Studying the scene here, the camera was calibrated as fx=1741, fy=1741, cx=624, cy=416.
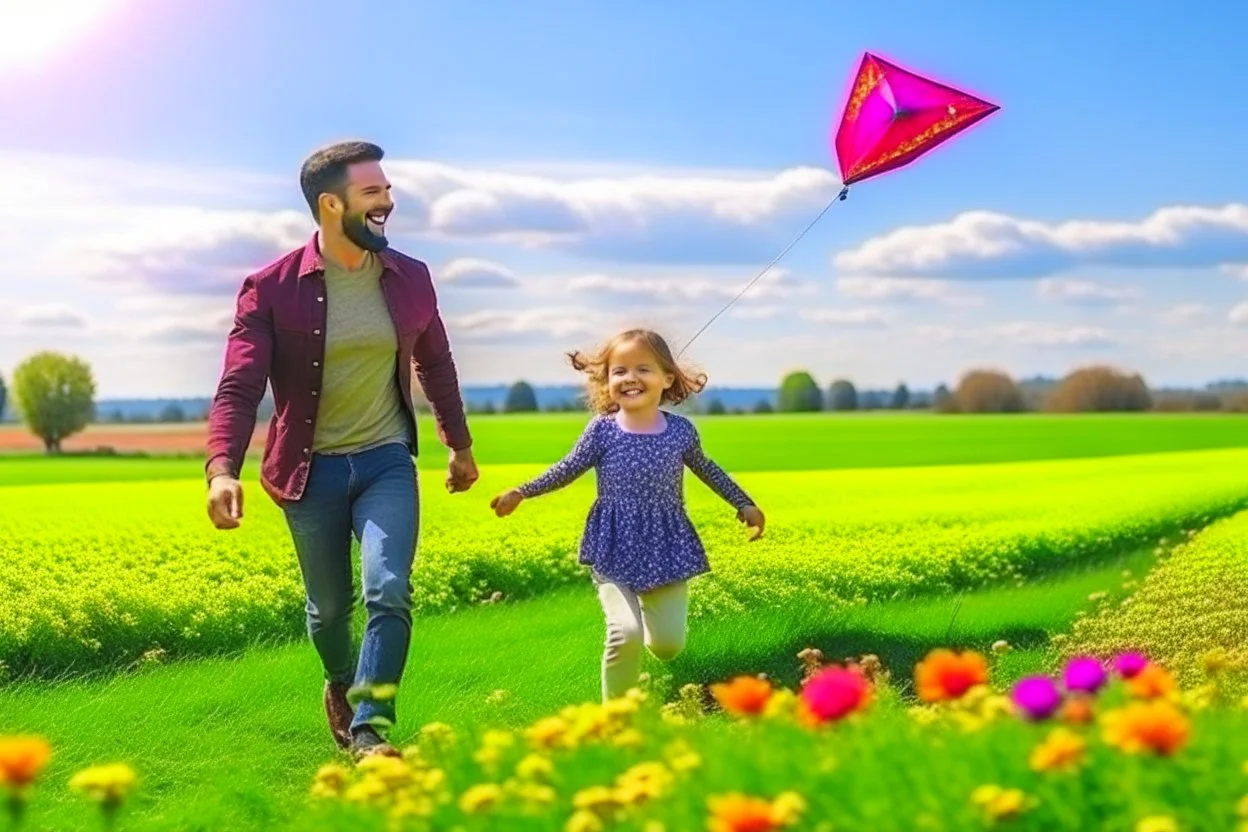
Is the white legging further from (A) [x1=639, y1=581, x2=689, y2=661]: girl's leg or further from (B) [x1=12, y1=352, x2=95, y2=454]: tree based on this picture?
(B) [x1=12, y1=352, x2=95, y2=454]: tree

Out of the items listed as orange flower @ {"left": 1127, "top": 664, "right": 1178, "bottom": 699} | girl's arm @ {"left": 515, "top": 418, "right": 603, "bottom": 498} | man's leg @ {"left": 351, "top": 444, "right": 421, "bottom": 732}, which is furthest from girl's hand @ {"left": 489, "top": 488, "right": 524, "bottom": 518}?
orange flower @ {"left": 1127, "top": 664, "right": 1178, "bottom": 699}

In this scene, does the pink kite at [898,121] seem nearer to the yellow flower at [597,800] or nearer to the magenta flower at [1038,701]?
the magenta flower at [1038,701]

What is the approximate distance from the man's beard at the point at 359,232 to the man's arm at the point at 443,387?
47 centimetres

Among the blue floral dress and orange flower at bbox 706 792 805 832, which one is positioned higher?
the blue floral dress

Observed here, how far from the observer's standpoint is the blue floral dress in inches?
246

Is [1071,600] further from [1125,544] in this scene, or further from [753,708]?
[753,708]

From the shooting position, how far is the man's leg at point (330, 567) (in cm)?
622

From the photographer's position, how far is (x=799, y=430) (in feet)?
70.9

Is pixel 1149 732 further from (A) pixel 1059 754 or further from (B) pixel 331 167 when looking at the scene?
(B) pixel 331 167

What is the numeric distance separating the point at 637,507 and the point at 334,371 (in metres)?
1.19

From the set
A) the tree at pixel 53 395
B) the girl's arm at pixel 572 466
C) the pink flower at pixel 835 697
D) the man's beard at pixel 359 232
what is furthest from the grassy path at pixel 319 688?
the tree at pixel 53 395

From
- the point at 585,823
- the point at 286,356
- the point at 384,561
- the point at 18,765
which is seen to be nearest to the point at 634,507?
the point at 384,561

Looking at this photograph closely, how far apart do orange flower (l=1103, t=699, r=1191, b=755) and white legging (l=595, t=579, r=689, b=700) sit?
317 cm

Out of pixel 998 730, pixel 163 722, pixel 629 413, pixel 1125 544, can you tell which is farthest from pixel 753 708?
pixel 1125 544
